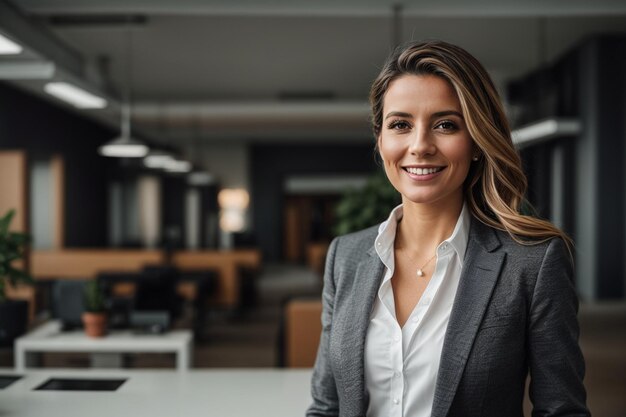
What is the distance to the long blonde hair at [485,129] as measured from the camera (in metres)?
1.40

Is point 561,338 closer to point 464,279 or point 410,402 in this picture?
point 464,279

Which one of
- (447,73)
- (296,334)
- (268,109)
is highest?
(268,109)

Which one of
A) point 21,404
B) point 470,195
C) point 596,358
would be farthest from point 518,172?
point 596,358

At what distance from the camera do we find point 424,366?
4.87ft

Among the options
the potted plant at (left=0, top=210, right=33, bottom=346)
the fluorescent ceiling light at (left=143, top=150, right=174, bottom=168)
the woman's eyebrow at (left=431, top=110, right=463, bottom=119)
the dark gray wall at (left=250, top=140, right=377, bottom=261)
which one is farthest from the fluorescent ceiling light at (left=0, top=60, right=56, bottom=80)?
the dark gray wall at (left=250, top=140, right=377, bottom=261)

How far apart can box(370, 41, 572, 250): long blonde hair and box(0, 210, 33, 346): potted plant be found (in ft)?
8.57

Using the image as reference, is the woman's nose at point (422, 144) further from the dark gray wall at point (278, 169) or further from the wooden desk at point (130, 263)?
the dark gray wall at point (278, 169)

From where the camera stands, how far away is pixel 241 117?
12688 mm

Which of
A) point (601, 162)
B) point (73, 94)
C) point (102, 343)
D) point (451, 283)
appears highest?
point (73, 94)

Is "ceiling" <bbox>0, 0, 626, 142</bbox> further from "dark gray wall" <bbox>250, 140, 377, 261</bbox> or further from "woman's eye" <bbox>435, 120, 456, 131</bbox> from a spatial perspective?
"dark gray wall" <bbox>250, 140, 377, 261</bbox>

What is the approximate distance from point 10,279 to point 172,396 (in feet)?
4.69

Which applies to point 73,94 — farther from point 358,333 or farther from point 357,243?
point 358,333

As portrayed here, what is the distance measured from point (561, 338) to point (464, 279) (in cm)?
25

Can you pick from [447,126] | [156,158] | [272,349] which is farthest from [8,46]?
[156,158]
